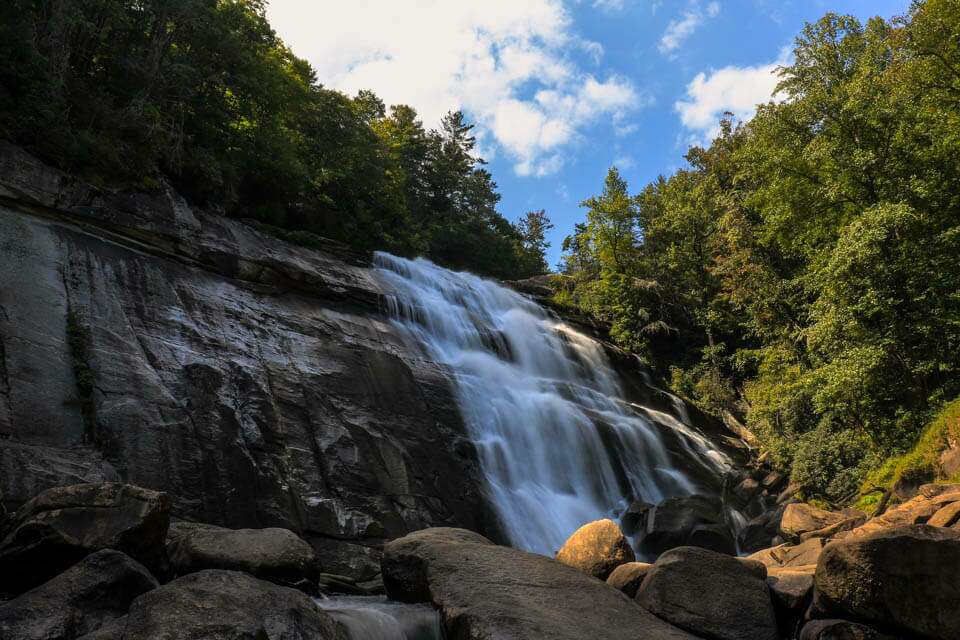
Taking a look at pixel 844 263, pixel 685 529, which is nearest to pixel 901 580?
pixel 685 529

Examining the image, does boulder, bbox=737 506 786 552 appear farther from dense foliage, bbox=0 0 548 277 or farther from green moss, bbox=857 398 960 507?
dense foliage, bbox=0 0 548 277

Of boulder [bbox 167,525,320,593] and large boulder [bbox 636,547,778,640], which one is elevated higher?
boulder [bbox 167,525,320,593]

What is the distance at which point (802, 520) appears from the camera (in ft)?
43.9

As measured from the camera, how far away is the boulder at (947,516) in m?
9.42

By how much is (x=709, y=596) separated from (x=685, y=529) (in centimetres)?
696

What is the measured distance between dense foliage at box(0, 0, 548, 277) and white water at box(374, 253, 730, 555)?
3973 mm

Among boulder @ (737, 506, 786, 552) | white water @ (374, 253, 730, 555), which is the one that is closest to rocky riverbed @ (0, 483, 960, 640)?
white water @ (374, 253, 730, 555)

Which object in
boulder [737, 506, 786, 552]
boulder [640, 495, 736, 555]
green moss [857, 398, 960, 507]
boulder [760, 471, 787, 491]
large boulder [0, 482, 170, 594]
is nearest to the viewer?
large boulder [0, 482, 170, 594]

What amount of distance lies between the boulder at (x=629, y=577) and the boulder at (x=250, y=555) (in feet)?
12.0

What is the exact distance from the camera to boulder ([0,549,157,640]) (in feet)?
14.0

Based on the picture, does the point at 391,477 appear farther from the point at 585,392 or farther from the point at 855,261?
the point at 855,261

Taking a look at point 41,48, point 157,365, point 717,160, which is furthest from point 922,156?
point 41,48

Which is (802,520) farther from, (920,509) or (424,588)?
(424,588)

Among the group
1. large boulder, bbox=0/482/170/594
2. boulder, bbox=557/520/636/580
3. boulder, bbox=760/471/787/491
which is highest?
large boulder, bbox=0/482/170/594
